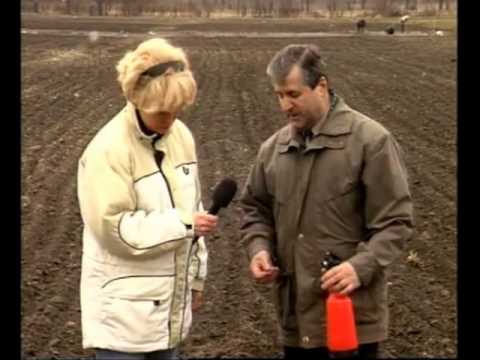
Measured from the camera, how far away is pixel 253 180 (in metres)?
3.37

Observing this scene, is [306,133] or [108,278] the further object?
[306,133]

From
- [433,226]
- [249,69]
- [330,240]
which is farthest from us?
[249,69]

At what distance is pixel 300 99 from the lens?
122 inches

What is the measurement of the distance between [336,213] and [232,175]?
6.25 metres

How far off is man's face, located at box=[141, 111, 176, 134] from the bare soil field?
2363mm

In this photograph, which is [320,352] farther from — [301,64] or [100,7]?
→ [100,7]

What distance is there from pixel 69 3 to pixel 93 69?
139ft

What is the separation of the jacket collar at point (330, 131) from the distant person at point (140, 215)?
411 mm

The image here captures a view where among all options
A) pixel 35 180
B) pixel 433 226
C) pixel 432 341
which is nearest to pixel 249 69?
pixel 35 180

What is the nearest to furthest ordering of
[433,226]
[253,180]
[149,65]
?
[149,65] < [253,180] < [433,226]

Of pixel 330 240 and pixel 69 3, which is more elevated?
A: pixel 69 3

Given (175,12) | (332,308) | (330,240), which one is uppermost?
(175,12)

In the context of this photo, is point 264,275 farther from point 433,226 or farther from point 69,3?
point 69,3

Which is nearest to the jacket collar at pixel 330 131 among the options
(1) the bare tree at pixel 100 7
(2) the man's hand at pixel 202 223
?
(2) the man's hand at pixel 202 223
